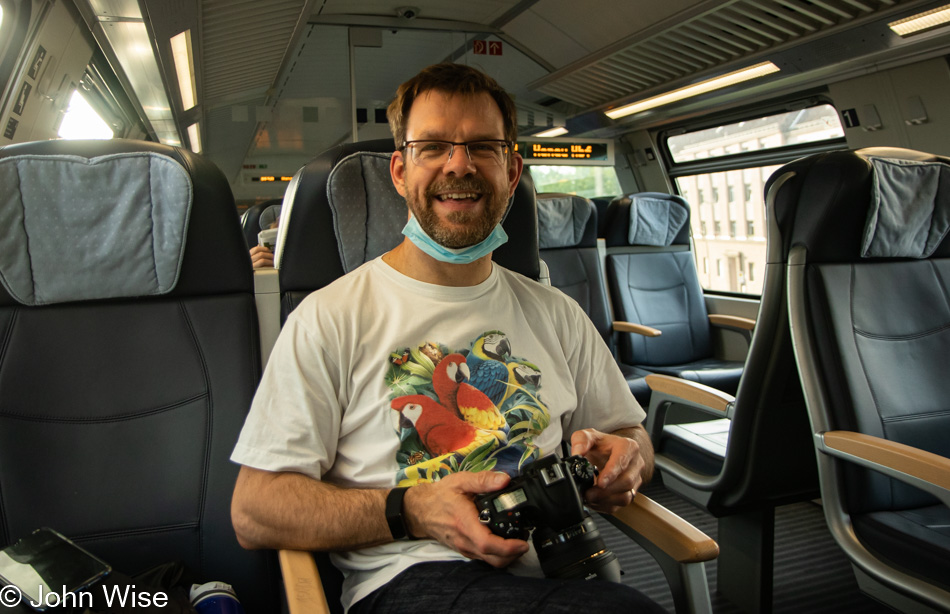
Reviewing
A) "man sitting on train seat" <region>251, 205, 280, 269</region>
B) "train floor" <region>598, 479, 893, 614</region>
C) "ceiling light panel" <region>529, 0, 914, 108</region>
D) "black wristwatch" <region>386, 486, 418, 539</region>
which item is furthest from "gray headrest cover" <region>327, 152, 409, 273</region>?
"ceiling light panel" <region>529, 0, 914, 108</region>

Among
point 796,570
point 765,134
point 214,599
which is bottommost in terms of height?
point 796,570

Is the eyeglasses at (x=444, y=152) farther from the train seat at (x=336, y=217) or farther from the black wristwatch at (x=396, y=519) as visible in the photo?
the black wristwatch at (x=396, y=519)

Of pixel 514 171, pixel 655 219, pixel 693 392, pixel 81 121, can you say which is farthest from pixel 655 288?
pixel 81 121

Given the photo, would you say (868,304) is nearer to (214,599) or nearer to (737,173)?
(214,599)

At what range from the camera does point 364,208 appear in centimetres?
176

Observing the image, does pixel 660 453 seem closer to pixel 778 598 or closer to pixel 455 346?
pixel 778 598

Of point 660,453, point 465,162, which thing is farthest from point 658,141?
point 465,162

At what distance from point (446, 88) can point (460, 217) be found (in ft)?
1.07

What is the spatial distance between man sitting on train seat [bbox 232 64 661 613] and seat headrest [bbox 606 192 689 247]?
2.99 meters

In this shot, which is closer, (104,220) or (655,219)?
(104,220)

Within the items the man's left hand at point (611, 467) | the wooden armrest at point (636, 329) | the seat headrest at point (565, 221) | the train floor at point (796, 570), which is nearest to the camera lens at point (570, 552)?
the man's left hand at point (611, 467)

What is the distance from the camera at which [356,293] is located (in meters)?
1.54

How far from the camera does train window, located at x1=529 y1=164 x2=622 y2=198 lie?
26.1 feet

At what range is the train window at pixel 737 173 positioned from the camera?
4961mm
